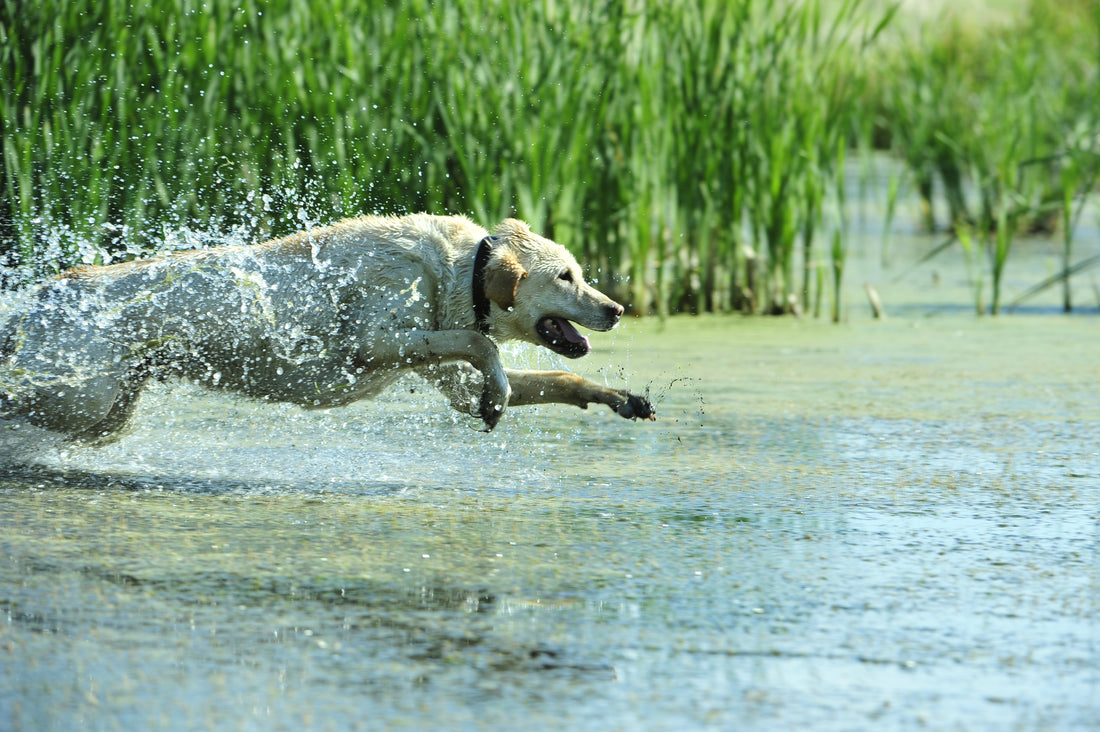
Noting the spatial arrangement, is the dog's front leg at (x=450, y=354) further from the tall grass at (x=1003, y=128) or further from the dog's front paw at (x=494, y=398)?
the tall grass at (x=1003, y=128)

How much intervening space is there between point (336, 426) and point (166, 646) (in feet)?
8.19

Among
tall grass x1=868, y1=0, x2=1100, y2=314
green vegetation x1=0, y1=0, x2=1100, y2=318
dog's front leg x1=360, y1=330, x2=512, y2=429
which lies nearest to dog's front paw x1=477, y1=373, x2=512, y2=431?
dog's front leg x1=360, y1=330, x2=512, y2=429

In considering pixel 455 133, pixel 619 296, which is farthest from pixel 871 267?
pixel 455 133

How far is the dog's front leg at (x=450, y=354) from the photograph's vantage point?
4.41m

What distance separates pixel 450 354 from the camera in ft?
14.5

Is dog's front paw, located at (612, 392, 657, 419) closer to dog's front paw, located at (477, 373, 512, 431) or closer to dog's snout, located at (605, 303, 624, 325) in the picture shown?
dog's snout, located at (605, 303, 624, 325)

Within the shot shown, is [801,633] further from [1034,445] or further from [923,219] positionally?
[923,219]

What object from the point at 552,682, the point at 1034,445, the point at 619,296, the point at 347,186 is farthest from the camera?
the point at 619,296

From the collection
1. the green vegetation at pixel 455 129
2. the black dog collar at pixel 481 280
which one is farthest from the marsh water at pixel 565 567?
the green vegetation at pixel 455 129

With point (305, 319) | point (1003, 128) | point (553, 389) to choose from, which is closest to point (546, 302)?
point (553, 389)

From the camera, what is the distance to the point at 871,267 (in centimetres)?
1056

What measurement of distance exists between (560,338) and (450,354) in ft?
1.30

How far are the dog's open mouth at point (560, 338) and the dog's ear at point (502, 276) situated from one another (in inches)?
7.5

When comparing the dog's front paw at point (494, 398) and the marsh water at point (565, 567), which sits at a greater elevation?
the dog's front paw at point (494, 398)
